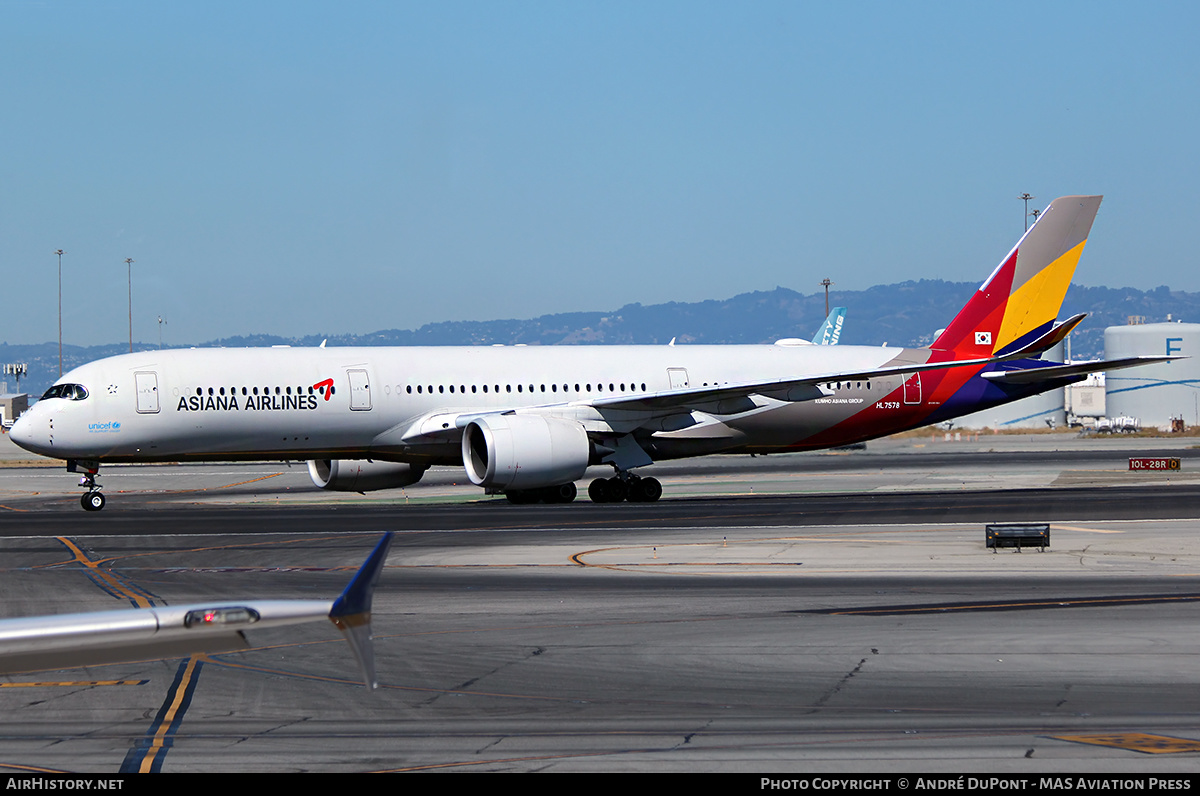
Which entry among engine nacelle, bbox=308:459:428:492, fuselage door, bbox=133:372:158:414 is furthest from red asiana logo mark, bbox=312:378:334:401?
fuselage door, bbox=133:372:158:414

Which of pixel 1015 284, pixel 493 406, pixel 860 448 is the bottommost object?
pixel 860 448

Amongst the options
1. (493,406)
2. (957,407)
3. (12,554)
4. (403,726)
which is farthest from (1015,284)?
(403,726)

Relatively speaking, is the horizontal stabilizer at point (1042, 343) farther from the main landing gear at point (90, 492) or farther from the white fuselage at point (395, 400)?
the main landing gear at point (90, 492)

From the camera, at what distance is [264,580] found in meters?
19.4

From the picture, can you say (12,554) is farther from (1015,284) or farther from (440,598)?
(1015,284)

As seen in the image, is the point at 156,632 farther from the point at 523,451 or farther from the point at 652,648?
the point at 523,451

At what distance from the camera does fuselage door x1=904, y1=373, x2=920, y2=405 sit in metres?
37.5

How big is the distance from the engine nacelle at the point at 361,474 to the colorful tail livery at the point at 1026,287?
17.1 m

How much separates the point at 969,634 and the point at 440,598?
7268 millimetres

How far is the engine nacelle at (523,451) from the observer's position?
31.2 metres

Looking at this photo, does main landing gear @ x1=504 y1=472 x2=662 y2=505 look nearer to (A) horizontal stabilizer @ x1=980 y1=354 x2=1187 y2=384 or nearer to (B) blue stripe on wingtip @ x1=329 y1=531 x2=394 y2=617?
(A) horizontal stabilizer @ x1=980 y1=354 x2=1187 y2=384

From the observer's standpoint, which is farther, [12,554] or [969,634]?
[12,554]

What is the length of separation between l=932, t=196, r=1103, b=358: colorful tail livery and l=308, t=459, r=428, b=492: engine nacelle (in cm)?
1710
